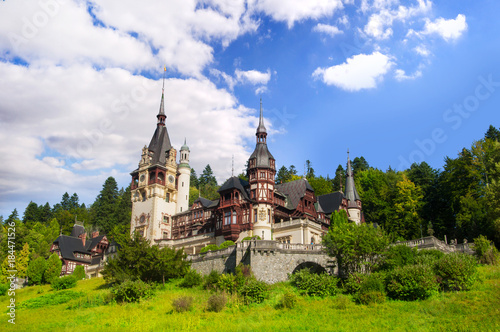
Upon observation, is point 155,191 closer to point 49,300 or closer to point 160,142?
point 160,142

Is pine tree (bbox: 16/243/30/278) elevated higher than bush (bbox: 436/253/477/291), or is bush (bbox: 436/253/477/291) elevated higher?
pine tree (bbox: 16/243/30/278)

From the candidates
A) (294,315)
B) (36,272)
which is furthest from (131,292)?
(36,272)

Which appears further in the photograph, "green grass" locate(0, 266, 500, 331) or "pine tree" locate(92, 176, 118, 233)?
"pine tree" locate(92, 176, 118, 233)

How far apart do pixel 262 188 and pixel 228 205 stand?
14.8 feet

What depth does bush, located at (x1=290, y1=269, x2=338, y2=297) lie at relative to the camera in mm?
32625

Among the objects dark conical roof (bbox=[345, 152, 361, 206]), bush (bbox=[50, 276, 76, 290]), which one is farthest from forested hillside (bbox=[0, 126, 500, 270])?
bush (bbox=[50, 276, 76, 290])

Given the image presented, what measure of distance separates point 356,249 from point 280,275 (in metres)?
6.75

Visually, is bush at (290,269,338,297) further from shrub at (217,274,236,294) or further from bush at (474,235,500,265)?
bush at (474,235,500,265)

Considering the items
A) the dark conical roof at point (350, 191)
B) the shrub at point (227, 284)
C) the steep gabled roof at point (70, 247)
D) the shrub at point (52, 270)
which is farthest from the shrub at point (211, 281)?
the steep gabled roof at point (70, 247)

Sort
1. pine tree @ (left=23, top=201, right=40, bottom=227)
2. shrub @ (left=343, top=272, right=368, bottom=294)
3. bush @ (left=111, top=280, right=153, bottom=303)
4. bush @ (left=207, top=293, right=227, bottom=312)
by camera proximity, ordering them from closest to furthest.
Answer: bush @ (left=207, top=293, right=227, bottom=312), shrub @ (left=343, top=272, right=368, bottom=294), bush @ (left=111, top=280, right=153, bottom=303), pine tree @ (left=23, top=201, right=40, bottom=227)

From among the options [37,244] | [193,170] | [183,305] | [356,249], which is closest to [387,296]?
[356,249]

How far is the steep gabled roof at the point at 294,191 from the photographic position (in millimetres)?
56281

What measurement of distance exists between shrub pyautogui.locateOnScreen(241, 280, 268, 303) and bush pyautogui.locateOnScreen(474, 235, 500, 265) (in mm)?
18318

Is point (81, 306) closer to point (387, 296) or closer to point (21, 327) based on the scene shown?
point (21, 327)
